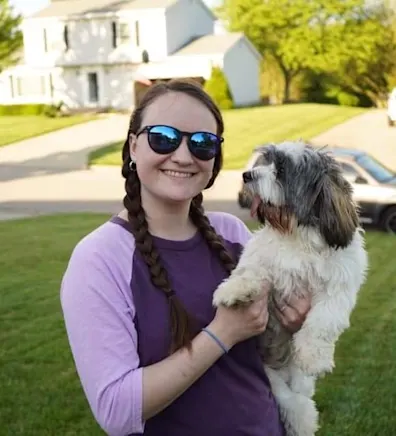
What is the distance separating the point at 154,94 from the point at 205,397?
0.99 metres

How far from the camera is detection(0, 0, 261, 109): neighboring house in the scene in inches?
1882

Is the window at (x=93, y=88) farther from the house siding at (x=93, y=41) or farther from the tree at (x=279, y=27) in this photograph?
the tree at (x=279, y=27)

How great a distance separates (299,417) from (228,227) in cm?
78

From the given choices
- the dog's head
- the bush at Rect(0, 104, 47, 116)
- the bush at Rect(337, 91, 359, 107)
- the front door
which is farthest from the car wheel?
the bush at Rect(337, 91, 359, 107)

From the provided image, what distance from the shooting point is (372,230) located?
14164 millimetres

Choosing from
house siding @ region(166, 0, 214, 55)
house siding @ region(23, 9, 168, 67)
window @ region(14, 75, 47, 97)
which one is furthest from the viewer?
window @ region(14, 75, 47, 97)

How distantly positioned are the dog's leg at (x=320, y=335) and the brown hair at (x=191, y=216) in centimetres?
52

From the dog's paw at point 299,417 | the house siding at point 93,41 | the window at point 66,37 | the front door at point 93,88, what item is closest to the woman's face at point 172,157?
the dog's paw at point 299,417

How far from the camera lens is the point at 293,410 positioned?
2738 mm

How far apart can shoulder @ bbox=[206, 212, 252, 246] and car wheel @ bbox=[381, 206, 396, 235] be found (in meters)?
11.5

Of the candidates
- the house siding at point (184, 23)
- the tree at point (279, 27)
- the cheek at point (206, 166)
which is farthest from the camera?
the tree at point (279, 27)

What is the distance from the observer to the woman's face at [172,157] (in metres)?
2.28

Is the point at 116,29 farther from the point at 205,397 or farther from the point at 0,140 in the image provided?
the point at 205,397

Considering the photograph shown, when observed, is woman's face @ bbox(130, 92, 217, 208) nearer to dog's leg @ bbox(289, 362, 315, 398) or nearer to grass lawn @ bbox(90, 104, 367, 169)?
dog's leg @ bbox(289, 362, 315, 398)
